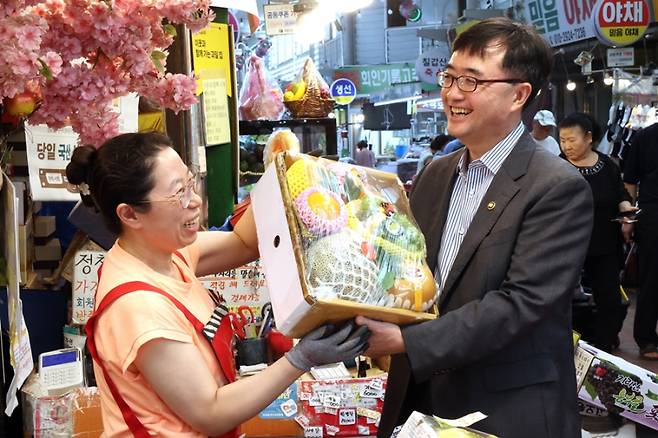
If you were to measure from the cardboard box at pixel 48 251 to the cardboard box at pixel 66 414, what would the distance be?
27.2 inches

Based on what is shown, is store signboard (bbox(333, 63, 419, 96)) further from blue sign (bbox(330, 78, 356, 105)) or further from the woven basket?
the woven basket

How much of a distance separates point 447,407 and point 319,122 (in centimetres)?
335

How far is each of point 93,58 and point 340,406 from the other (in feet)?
6.33

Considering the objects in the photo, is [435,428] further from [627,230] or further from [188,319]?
[627,230]

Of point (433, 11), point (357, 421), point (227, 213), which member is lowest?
point (357, 421)

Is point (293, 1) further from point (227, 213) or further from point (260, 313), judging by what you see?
point (260, 313)

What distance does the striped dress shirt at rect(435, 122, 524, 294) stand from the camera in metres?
2.02

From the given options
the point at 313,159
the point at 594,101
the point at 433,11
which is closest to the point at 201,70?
the point at 313,159

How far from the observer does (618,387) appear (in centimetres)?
368

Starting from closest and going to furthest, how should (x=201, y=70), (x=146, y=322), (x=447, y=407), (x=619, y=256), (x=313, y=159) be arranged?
(x=146, y=322)
(x=313, y=159)
(x=447, y=407)
(x=201, y=70)
(x=619, y=256)

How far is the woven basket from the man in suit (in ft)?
10.4

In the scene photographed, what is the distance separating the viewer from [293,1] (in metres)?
8.60

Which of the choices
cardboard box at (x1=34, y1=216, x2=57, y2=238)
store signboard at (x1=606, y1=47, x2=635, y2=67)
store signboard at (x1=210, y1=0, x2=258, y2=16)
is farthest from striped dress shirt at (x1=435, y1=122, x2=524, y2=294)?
store signboard at (x1=606, y1=47, x2=635, y2=67)

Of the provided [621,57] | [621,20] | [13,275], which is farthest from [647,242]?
[13,275]
